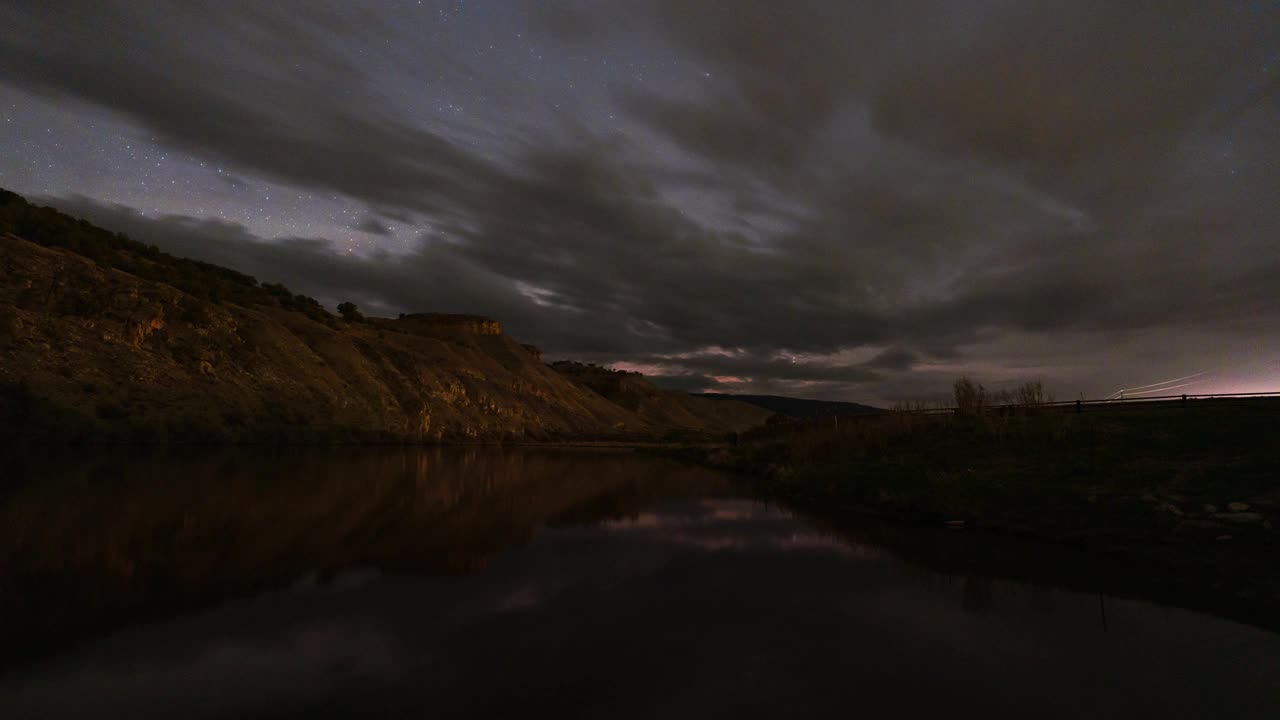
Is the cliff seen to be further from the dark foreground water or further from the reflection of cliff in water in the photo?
the dark foreground water

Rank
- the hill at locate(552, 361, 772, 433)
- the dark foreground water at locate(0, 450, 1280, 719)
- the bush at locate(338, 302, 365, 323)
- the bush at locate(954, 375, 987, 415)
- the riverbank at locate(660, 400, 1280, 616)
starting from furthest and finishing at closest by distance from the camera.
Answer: the hill at locate(552, 361, 772, 433)
the bush at locate(338, 302, 365, 323)
the bush at locate(954, 375, 987, 415)
the riverbank at locate(660, 400, 1280, 616)
the dark foreground water at locate(0, 450, 1280, 719)

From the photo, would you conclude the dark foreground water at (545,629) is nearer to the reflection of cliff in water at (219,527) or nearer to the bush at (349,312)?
the reflection of cliff in water at (219,527)

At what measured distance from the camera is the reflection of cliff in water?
795cm

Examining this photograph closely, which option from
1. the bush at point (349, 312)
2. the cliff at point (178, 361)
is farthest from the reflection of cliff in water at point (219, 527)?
the bush at point (349, 312)

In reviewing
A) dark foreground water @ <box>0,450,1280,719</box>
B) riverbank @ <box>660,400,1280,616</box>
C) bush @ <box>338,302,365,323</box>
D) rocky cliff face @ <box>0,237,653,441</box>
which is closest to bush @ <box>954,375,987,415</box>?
riverbank @ <box>660,400,1280,616</box>

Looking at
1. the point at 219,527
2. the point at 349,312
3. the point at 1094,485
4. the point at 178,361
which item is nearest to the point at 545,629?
the point at 219,527

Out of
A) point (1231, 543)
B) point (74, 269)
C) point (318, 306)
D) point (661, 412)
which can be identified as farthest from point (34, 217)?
point (661, 412)

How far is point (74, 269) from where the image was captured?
44.1 m

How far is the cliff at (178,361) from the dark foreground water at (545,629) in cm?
2933

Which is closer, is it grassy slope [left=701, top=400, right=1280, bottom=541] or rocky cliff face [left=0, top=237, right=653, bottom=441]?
grassy slope [left=701, top=400, right=1280, bottom=541]

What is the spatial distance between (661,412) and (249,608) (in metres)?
172

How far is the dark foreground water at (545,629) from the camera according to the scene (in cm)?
550

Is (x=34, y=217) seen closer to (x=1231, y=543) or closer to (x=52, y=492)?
(x=52, y=492)

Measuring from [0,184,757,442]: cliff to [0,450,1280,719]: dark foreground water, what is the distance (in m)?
29.3
